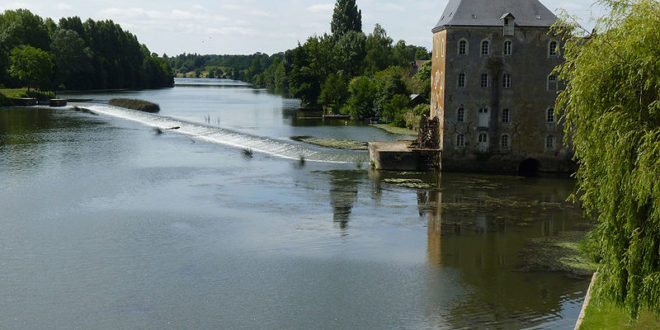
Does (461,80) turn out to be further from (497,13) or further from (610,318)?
(610,318)

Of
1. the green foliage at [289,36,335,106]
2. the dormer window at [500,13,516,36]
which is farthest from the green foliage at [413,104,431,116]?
the green foliage at [289,36,335,106]

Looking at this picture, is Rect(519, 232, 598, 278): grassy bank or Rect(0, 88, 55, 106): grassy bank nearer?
Rect(519, 232, 598, 278): grassy bank

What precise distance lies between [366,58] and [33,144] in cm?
8741

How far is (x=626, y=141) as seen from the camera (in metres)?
21.9

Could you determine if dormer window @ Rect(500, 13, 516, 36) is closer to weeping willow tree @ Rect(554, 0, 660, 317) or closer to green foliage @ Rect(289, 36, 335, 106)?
weeping willow tree @ Rect(554, 0, 660, 317)

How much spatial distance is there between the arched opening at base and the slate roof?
12.3m

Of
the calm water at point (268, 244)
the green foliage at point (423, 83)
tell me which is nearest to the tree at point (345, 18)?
the green foliage at point (423, 83)

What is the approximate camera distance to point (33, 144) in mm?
77812

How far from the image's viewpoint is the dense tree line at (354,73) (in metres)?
113

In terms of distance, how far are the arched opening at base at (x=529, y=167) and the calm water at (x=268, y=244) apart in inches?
124

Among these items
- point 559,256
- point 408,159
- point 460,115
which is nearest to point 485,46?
point 460,115

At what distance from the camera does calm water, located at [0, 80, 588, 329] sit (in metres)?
27.9

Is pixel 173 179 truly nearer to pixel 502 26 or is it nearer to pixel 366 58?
pixel 502 26

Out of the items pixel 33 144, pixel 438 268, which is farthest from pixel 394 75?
pixel 438 268
